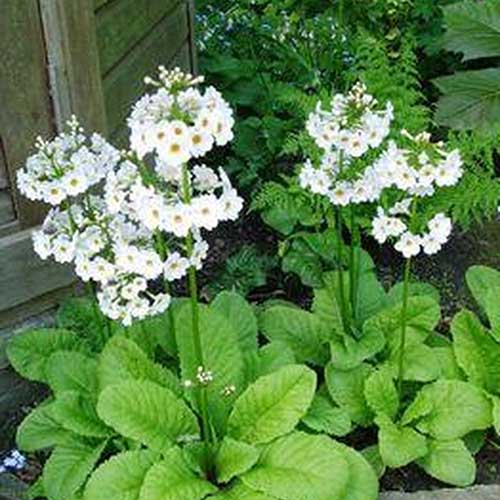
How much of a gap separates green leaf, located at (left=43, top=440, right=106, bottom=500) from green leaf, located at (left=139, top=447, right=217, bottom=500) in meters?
0.26

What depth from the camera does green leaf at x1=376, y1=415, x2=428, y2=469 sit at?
251 cm

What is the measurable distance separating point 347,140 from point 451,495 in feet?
3.48

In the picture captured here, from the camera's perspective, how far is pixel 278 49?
4262 millimetres

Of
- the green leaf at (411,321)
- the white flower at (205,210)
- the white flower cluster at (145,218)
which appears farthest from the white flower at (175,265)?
the green leaf at (411,321)

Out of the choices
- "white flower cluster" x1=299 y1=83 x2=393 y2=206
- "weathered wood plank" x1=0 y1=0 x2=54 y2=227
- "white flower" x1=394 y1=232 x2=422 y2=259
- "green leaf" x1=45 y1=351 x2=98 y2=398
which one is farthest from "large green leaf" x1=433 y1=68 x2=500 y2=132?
"green leaf" x1=45 y1=351 x2=98 y2=398

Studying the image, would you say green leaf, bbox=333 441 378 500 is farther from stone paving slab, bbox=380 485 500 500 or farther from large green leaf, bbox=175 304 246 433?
large green leaf, bbox=175 304 246 433

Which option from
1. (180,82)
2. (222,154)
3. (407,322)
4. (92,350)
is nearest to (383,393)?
(407,322)

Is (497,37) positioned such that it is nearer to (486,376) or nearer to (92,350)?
(486,376)

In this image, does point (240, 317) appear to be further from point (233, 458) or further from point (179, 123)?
point (179, 123)

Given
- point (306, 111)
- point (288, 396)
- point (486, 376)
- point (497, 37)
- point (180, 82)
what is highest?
point (180, 82)

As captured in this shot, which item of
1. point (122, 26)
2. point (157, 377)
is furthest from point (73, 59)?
point (157, 377)

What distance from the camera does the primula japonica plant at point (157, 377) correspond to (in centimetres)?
210

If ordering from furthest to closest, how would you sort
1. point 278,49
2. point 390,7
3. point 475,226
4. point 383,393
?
point 390,7
point 278,49
point 475,226
point 383,393

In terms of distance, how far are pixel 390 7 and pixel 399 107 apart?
1.63 metres
